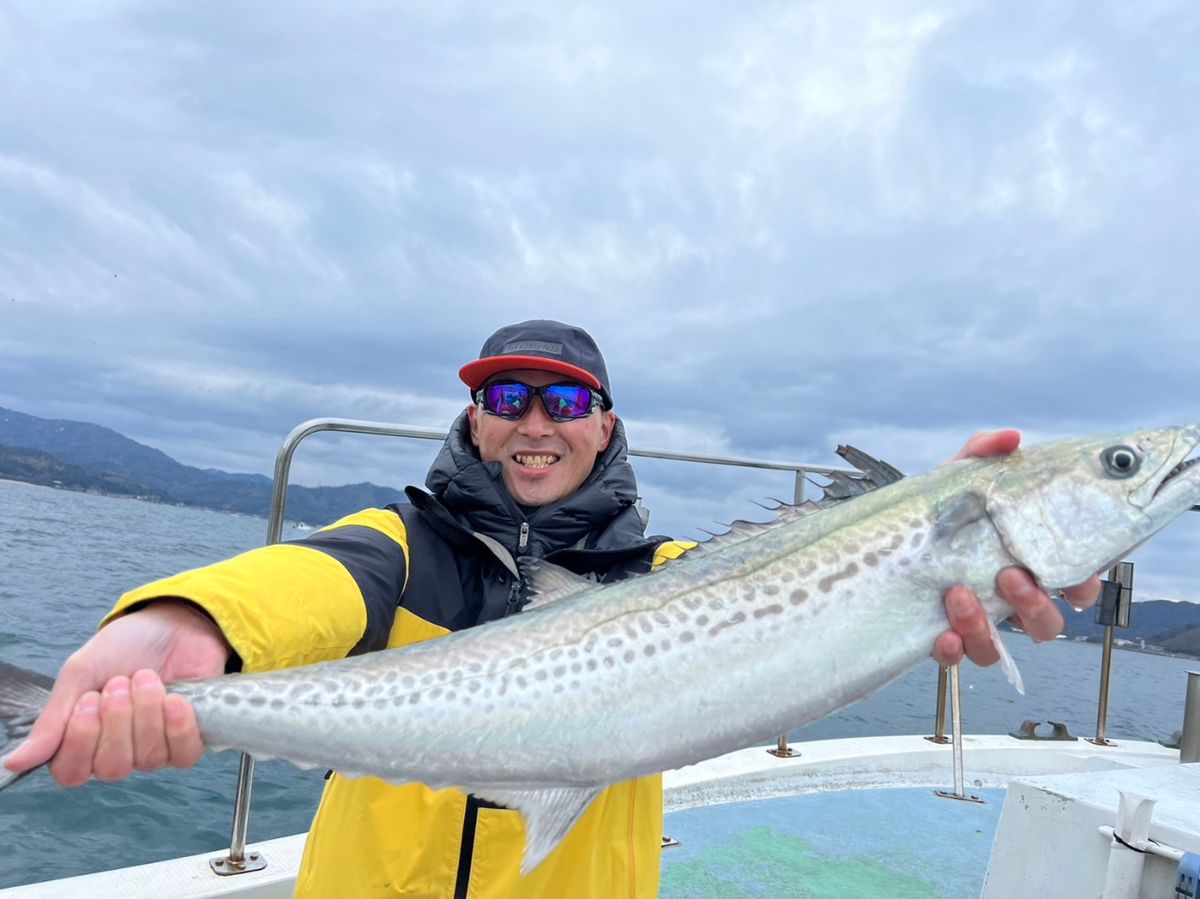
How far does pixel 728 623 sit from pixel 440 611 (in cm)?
97

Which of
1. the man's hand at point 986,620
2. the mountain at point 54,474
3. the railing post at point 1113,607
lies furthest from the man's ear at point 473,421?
the mountain at point 54,474

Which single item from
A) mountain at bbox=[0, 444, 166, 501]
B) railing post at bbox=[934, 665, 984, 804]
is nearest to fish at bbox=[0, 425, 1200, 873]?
railing post at bbox=[934, 665, 984, 804]

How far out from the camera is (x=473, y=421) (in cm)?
319

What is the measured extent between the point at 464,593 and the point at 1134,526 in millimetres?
1891

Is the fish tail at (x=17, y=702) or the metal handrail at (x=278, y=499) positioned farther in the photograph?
the metal handrail at (x=278, y=499)

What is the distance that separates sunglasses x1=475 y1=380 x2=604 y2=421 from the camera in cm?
299

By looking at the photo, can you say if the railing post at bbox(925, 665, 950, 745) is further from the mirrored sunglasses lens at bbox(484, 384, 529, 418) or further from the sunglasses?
the mirrored sunglasses lens at bbox(484, 384, 529, 418)

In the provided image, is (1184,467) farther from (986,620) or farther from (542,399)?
(542,399)

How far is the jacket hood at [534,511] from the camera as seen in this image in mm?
2799

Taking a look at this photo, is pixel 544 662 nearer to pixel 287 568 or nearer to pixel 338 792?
pixel 287 568

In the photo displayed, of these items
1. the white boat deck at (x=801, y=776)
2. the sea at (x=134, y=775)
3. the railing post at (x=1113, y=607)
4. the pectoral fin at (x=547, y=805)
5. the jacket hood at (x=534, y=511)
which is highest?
the jacket hood at (x=534, y=511)

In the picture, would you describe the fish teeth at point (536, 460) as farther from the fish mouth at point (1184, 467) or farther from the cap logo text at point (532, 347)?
the fish mouth at point (1184, 467)

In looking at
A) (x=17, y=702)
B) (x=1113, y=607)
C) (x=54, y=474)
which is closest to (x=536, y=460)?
(x=17, y=702)

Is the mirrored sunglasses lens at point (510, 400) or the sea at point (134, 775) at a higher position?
the mirrored sunglasses lens at point (510, 400)
